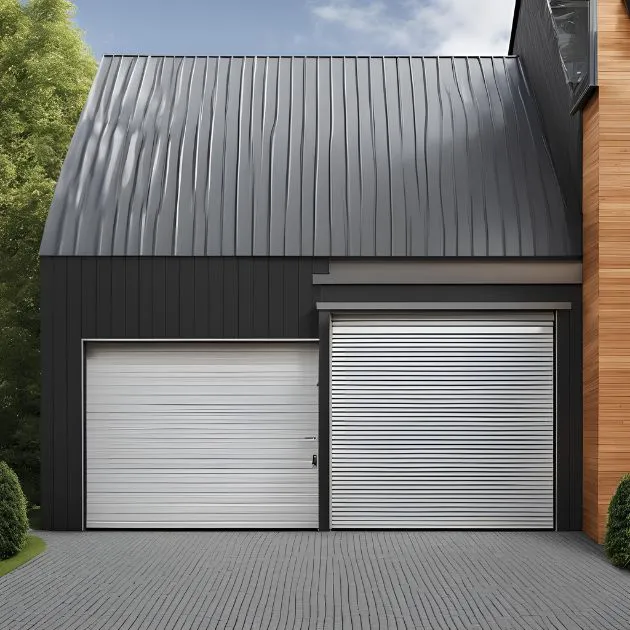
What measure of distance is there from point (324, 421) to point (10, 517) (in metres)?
3.89

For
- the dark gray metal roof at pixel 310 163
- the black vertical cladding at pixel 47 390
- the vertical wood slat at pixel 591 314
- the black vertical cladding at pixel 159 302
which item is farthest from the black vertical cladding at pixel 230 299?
the vertical wood slat at pixel 591 314

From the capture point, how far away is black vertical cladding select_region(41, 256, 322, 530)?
37.0 ft

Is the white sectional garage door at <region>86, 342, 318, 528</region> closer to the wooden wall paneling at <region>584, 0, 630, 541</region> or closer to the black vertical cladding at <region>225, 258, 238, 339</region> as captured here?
the black vertical cladding at <region>225, 258, 238, 339</region>

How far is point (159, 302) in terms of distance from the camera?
37.1 ft

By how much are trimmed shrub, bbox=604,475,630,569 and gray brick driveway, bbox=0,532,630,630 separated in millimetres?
157

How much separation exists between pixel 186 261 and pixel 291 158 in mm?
2263

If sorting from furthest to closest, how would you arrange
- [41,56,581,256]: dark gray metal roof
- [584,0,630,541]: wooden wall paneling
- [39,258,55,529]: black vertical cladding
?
[41,56,581,256]: dark gray metal roof → [39,258,55,529]: black vertical cladding → [584,0,630,541]: wooden wall paneling

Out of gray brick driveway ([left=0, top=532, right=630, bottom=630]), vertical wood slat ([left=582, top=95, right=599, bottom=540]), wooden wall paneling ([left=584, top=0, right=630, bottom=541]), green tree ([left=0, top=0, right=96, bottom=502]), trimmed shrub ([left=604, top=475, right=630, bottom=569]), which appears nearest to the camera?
gray brick driveway ([left=0, top=532, right=630, bottom=630])

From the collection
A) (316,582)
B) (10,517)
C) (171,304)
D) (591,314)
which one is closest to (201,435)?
(171,304)

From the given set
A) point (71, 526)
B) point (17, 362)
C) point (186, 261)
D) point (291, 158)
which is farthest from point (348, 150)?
point (17, 362)

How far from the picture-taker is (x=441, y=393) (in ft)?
37.2

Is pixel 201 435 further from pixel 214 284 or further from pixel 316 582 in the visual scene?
pixel 316 582

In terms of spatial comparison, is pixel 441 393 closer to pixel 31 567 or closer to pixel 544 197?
pixel 544 197

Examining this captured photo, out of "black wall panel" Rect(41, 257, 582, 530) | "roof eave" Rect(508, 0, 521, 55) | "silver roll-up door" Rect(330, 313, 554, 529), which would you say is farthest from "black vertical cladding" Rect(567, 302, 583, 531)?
"roof eave" Rect(508, 0, 521, 55)
